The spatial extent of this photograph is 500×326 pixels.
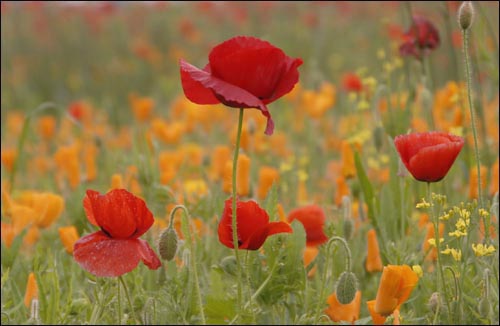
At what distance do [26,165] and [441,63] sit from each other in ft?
11.1

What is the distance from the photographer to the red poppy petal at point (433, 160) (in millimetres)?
1525

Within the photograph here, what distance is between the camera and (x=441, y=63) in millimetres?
6887

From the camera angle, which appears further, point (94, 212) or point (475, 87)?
point (475, 87)

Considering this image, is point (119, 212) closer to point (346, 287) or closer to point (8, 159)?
point (346, 287)

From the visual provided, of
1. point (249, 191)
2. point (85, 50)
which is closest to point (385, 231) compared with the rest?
point (249, 191)

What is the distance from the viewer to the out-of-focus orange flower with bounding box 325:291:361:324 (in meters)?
1.87

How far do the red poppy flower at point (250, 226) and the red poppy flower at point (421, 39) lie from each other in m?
1.12

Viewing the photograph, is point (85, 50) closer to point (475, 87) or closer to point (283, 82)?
point (475, 87)

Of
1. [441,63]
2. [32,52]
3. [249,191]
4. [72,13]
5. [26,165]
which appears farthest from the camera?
[72,13]

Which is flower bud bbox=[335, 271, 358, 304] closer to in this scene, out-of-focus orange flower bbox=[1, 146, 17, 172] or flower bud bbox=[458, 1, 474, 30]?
flower bud bbox=[458, 1, 474, 30]

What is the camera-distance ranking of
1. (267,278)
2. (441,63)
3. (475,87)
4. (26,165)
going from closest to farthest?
(267,278)
(475,87)
(26,165)
(441,63)

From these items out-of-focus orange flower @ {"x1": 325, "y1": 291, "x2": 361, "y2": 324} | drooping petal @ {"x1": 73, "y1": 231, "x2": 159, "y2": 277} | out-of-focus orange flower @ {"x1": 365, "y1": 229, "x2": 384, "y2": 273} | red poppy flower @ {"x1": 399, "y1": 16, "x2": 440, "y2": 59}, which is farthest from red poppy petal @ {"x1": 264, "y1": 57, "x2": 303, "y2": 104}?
red poppy flower @ {"x1": 399, "y1": 16, "x2": 440, "y2": 59}

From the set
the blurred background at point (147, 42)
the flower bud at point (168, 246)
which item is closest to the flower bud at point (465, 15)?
the flower bud at point (168, 246)

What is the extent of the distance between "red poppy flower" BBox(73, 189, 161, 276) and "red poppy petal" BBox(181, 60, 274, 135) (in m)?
0.20
